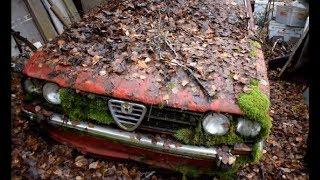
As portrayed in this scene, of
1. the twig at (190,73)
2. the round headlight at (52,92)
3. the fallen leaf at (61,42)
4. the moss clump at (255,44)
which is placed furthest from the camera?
the moss clump at (255,44)

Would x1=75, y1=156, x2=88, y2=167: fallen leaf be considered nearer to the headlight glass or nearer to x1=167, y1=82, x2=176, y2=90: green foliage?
the headlight glass

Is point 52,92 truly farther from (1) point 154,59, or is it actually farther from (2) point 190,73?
(2) point 190,73

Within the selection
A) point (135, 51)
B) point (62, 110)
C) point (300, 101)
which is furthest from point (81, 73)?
point (300, 101)

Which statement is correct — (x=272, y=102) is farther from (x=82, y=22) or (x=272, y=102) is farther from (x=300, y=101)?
(x=82, y=22)

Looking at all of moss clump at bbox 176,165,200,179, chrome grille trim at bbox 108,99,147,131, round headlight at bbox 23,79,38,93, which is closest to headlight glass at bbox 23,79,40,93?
round headlight at bbox 23,79,38,93

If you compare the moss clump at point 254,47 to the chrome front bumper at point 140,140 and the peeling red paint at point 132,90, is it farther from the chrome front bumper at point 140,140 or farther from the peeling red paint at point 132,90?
the chrome front bumper at point 140,140

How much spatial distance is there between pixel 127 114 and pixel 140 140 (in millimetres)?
276

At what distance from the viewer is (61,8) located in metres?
5.86

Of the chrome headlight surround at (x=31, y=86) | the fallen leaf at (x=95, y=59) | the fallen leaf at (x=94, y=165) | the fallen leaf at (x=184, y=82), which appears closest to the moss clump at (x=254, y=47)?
the fallen leaf at (x=184, y=82)

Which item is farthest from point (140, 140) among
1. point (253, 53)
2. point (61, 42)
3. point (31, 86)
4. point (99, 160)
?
point (253, 53)

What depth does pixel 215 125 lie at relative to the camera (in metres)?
2.92

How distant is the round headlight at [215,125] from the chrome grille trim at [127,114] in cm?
58

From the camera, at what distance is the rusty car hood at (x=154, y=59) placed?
2.93m

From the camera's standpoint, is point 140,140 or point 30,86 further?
point 30,86
